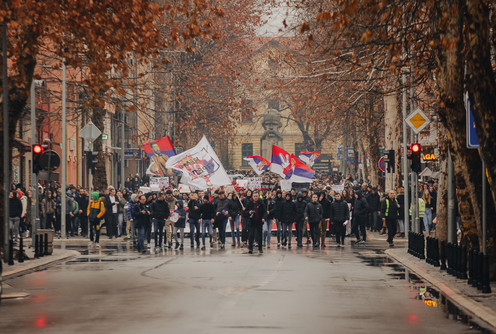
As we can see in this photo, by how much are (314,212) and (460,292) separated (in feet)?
48.0

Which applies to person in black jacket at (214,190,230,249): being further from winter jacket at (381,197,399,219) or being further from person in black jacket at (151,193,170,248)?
winter jacket at (381,197,399,219)

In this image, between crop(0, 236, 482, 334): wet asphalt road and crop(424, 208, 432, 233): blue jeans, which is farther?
crop(424, 208, 432, 233): blue jeans

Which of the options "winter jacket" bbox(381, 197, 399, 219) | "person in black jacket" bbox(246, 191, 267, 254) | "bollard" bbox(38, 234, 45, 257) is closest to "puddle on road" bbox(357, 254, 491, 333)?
"person in black jacket" bbox(246, 191, 267, 254)

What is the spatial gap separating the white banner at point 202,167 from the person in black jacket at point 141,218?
8.39 m

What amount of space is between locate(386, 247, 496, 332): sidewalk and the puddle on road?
0.11 m

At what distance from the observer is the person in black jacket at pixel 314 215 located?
102ft

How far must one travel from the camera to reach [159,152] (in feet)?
144

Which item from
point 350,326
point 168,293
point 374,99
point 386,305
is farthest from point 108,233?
point 350,326

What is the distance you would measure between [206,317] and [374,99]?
27855 mm

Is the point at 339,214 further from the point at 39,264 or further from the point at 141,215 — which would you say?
the point at 39,264

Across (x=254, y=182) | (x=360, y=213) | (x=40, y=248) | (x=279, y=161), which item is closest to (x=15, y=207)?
(x=40, y=248)

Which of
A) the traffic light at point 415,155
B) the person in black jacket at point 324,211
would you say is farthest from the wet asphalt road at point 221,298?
the person in black jacket at point 324,211

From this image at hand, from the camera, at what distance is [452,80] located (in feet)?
57.1

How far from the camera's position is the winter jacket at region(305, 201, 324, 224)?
102ft
